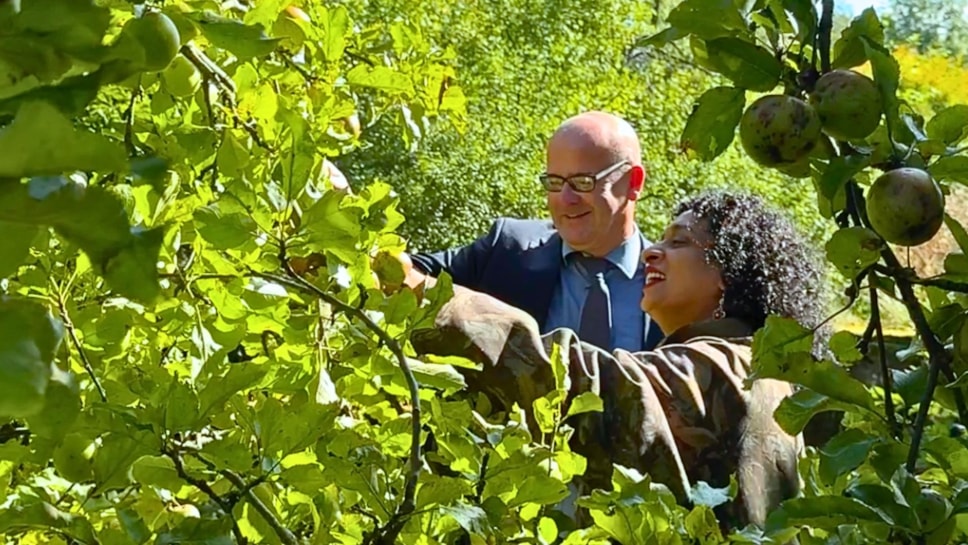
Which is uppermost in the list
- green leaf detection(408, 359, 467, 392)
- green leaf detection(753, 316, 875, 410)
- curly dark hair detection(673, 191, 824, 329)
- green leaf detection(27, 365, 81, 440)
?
green leaf detection(27, 365, 81, 440)

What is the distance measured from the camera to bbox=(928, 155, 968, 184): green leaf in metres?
0.56

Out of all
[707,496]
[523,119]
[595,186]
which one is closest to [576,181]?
[595,186]

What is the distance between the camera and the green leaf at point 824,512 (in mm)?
512

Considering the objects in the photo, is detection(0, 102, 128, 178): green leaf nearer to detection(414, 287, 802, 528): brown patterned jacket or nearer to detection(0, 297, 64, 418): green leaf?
detection(0, 297, 64, 418): green leaf

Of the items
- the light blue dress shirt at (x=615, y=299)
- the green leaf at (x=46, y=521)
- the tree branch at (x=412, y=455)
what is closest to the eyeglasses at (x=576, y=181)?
the light blue dress shirt at (x=615, y=299)

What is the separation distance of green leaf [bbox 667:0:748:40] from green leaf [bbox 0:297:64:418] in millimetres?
378

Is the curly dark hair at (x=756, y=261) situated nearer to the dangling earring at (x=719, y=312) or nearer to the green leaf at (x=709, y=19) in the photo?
the dangling earring at (x=719, y=312)

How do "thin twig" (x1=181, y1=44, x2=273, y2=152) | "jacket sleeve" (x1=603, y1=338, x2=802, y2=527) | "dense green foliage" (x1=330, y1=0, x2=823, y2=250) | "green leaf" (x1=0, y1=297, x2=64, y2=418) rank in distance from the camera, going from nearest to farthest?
"green leaf" (x1=0, y1=297, x2=64, y2=418), "thin twig" (x1=181, y1=44, x2=273, y2=152), "jacket sleeve" (x1=603, y1=338, x2=802, y2=527), "dense green foliage" (x1=330, y1=0, x2=823, y2=250)

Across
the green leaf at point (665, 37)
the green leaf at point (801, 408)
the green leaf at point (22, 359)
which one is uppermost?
the green leaf at point (22, 359)

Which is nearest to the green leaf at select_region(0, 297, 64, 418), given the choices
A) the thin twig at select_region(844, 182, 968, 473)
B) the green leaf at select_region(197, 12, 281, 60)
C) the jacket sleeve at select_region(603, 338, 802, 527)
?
the green leaf at select_region(197, 12, 281, 60)

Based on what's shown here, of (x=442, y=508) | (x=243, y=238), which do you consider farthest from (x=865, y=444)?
(x=243, y=238)

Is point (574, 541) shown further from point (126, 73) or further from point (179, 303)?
point (126, 73)

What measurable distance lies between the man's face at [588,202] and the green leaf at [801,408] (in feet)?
5.30

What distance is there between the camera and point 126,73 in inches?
11.2
